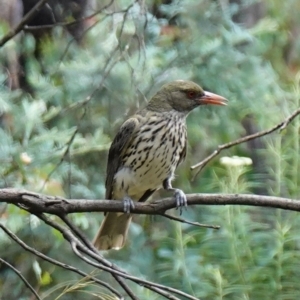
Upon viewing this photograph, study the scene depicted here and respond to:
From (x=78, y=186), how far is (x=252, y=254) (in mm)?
883

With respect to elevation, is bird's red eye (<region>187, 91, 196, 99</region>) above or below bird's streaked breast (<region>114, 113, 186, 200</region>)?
above

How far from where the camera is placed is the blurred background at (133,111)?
11.3ft

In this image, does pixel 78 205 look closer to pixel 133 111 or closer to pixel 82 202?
pixel 82 202

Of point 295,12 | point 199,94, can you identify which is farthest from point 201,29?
point 295,12

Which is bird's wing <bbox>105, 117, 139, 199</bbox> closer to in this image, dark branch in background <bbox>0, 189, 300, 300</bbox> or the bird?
the bird

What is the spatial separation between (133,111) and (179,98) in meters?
0.44

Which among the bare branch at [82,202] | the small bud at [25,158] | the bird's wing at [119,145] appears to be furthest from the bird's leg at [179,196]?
the small bud at [25,158]

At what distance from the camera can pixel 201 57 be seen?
4.09 m

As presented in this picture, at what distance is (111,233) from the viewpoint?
328cm

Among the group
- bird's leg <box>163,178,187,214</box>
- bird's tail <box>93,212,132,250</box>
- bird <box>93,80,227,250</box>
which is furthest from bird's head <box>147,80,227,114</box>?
bird's tail <box>93,212,132,250</box>

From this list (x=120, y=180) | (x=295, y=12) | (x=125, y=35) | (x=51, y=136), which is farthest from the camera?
(x=295, y=12)

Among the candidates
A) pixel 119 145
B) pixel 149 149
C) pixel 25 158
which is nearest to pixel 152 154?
pixel 149 149

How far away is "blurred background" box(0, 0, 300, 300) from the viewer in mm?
3459

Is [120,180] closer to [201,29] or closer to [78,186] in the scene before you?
[78,186]
